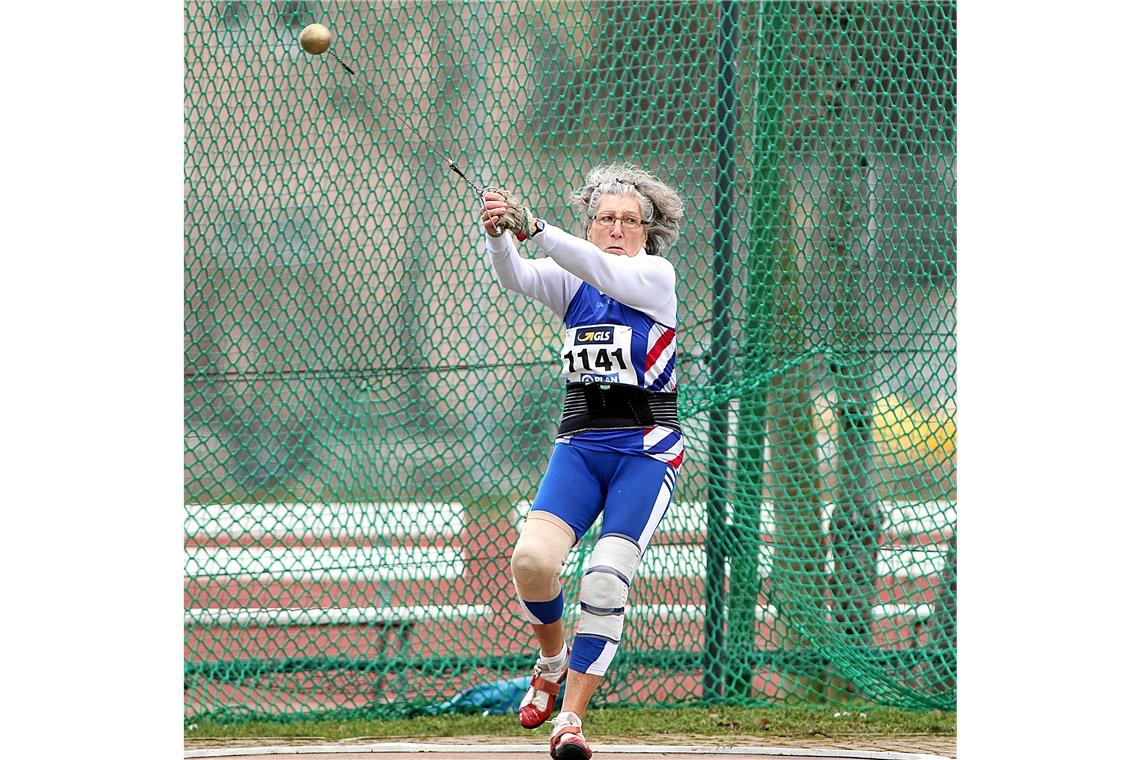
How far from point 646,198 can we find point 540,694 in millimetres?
1899

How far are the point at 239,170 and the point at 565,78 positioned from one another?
1.76 meters

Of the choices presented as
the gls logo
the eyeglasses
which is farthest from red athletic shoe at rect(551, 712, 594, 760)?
the eyeglasses

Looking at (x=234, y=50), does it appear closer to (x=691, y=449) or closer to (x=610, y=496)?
(x=691, y=449)

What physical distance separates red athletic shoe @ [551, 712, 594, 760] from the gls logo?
132 cm

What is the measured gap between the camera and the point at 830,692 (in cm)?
660

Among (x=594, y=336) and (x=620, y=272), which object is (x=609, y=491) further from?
(x=620, y=272)

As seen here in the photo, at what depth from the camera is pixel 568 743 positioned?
438 centimetres

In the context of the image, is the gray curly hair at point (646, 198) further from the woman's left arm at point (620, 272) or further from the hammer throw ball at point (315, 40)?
the hammer throw ball at point (315, 40)

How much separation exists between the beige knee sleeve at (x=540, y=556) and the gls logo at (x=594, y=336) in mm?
634

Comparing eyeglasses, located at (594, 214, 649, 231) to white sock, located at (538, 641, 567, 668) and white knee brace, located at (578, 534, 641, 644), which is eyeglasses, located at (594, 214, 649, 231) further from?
white sock, located at (538, 641, 567, 668)

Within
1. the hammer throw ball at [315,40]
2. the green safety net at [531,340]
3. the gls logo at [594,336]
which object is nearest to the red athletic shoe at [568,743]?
the gls logo at [594,336]

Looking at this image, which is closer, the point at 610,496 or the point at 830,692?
the point at 610,496

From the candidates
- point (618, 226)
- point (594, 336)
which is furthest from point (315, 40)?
point (594, 336)
